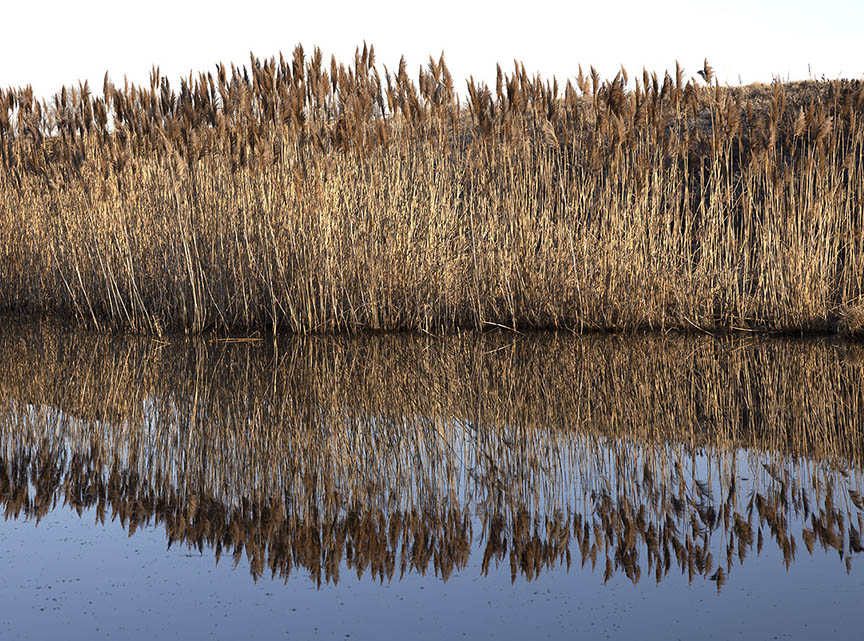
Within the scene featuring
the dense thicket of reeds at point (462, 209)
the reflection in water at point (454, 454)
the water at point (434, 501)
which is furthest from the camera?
the dense thicket of reeds at point (462, 209)

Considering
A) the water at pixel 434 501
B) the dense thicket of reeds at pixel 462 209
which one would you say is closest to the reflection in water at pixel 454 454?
the water at pixel 434 501

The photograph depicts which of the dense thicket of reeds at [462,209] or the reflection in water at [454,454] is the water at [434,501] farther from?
the dense thicket of reeds at [462,209]

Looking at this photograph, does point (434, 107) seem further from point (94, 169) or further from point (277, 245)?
point (94, 169)

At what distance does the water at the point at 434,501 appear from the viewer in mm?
2203

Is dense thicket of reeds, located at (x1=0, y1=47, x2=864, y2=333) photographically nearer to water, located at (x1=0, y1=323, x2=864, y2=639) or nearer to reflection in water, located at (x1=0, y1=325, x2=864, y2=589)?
reflection in water, located at (x1=0, y1=325, x2=864, y2=589)

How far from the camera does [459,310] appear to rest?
6438 millimetres

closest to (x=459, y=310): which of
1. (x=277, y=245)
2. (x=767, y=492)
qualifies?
(x=277, y=245)

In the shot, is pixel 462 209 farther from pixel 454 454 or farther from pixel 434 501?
pixel 434 501

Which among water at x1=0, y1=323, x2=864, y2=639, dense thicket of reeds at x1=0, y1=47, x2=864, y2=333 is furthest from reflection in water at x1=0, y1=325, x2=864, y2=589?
dense thicket of reeds at x1=0, y1=47, x2=864, y2=333

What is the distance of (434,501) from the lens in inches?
116

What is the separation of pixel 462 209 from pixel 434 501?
147 inches

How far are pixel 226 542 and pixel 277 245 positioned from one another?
3735mm

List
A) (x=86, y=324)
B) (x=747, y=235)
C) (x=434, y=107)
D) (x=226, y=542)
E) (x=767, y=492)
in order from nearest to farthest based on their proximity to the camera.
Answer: (x=226, y=542) < (x=767, y=492) < (x=747, y=235) < (x=434, y=107) < (x=86, y=324)

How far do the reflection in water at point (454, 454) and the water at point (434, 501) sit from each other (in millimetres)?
12
